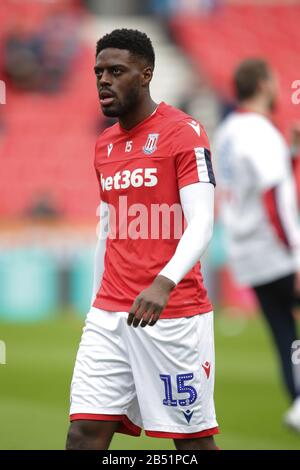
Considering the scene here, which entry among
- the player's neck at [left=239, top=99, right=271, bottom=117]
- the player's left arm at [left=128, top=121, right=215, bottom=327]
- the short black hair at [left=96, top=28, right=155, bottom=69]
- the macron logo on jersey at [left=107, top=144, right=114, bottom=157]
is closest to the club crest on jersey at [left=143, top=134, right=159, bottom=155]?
the player's left arm at [left=128, top=121, right=215, bottom=327]

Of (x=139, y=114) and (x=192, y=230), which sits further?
(x=139, y=114)

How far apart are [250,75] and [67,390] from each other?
3279mm

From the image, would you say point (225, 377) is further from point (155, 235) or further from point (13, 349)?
point (155, 235)

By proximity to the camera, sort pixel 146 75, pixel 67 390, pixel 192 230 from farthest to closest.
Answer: pixel 67 390 → pixel 146 75 → pixel 192 230

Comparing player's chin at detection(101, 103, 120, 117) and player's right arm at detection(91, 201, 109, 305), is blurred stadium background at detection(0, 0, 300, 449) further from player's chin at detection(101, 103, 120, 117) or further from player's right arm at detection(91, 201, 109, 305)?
player's chin at detection(101, 103, 120, 117)

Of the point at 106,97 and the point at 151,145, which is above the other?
the point at 106,97

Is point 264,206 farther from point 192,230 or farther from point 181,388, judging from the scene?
point 192,230

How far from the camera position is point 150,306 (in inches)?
160

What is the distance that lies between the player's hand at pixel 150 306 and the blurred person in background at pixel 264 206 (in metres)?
3.07

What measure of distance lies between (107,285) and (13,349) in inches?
288

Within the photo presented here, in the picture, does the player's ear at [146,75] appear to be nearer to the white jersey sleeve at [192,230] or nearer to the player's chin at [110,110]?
the player's chin at [110,110]

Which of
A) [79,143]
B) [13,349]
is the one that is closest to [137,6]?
[79,143]

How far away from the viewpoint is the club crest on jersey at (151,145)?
4531mm

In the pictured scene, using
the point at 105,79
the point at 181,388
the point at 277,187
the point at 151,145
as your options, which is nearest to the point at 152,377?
the point at 181,388
